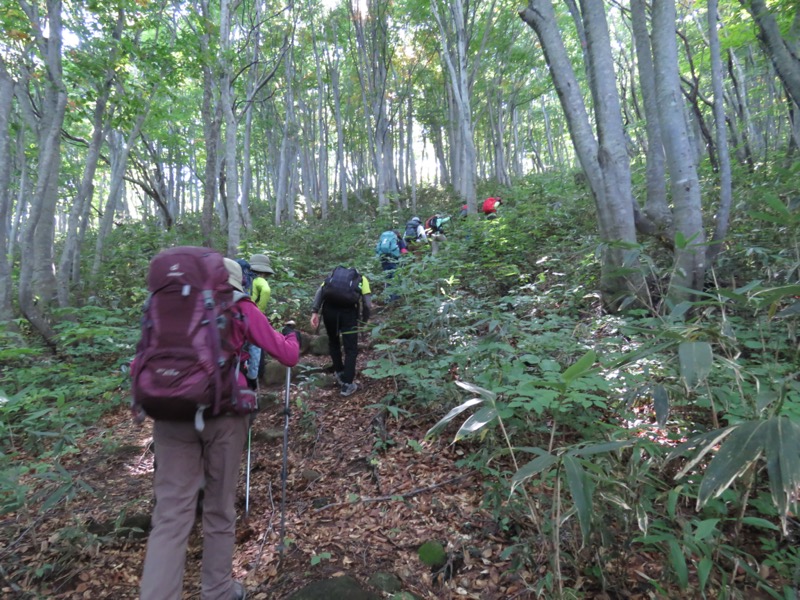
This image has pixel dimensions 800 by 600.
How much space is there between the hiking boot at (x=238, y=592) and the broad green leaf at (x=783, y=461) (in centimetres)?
267

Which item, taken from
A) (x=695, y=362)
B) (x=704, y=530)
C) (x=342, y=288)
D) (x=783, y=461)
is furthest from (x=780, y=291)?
(x=342, y=288)

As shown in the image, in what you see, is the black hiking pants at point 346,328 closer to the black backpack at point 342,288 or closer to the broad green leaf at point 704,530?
the black backpack at point 342,288

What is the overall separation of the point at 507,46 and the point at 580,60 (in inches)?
124

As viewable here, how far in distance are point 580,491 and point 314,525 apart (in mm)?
2499

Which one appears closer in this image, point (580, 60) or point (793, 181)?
point (793, 181)

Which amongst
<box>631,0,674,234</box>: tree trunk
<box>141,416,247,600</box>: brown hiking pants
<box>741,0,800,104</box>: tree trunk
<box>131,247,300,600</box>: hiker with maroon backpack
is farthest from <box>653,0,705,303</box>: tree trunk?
Result: <box>141,416,247,600</box>: brown hiking pants

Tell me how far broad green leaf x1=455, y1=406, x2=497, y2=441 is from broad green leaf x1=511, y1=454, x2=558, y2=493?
22 centimetres

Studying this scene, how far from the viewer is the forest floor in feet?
8.12

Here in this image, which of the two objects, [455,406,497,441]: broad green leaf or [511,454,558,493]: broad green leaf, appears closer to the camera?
[511,454,558,493]: broad green leaf

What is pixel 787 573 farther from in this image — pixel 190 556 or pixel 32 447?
pixel 32 447

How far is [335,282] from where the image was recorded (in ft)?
16.6

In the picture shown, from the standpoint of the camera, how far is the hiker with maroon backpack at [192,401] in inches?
80.4

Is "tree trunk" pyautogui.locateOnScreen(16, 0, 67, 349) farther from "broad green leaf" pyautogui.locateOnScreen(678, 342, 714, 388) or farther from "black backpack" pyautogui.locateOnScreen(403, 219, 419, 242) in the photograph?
"broad green leaf" pyautogui.locateOnScreen(678, 342, 714, 388)

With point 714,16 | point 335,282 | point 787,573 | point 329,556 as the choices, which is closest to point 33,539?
point 329,556
